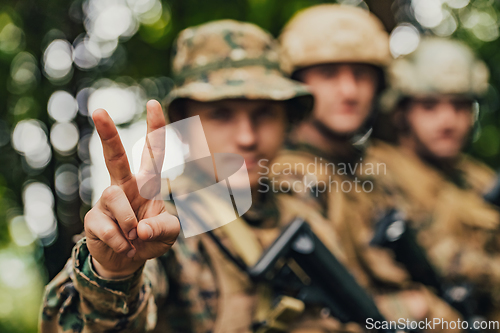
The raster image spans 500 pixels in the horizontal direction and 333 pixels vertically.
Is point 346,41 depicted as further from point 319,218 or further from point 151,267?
point 151,267

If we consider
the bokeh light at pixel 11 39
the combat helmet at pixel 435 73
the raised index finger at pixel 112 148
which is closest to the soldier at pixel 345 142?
the combat helmet at pixel 435 73

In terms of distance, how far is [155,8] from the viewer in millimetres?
3510

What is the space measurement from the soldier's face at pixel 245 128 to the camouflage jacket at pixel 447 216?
123 cm

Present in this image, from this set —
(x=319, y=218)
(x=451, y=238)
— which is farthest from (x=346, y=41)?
(x=451, y=238)

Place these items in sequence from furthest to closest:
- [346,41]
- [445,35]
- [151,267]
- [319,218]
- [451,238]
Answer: [445,35], [451,238], [346,41], [319,218], [151,267]

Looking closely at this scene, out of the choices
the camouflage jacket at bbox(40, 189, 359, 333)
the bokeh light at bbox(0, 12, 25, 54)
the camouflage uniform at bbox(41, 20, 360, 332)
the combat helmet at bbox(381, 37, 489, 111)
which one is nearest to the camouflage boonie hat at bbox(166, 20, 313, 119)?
the camouflage uniform at bbox(41, 20, 360, 332)

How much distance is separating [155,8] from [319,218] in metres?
2.42

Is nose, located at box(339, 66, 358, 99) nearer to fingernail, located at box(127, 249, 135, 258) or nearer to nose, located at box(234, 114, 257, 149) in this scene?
nose, located at box(234, 114, 257, 149)

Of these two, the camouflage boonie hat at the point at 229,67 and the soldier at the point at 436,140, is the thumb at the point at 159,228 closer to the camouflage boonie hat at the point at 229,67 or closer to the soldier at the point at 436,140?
the camouflage boonie hat at the point at 229,67

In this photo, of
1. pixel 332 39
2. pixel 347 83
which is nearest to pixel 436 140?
pixel 347 83

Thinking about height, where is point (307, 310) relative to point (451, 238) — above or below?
above

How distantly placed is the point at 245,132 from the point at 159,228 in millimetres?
750

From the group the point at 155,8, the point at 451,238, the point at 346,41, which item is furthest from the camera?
the point at 155,8

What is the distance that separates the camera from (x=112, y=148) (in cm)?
81
